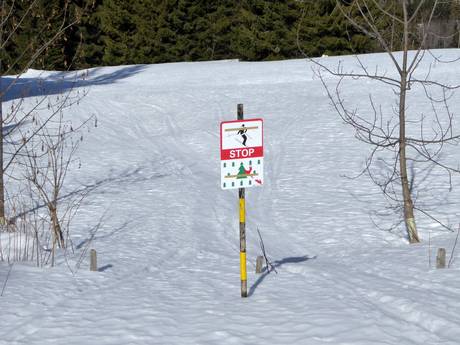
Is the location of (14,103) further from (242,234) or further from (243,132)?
(243,132)

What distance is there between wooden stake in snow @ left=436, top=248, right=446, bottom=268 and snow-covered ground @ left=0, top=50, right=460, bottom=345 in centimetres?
23

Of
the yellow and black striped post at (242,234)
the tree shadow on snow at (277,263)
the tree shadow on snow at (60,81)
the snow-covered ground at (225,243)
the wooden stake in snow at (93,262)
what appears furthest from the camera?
the tree shadow on snow at (60,81)

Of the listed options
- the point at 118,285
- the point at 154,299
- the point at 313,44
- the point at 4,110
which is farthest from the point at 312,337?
the point at 313,44

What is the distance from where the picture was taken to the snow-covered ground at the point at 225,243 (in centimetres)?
812

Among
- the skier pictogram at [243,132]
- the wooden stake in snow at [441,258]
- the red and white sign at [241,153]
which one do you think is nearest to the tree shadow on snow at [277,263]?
the red and white sign at [241,153]

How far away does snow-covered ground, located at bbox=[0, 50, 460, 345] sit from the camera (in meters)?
8.12

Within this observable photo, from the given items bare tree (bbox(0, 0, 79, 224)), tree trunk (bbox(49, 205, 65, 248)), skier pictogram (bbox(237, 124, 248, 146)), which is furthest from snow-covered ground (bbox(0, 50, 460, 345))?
skier pictogram (bbox(237, 124, 248, 146))

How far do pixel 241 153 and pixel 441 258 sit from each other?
3.66 metres

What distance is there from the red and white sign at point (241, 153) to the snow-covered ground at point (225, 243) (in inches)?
58.0

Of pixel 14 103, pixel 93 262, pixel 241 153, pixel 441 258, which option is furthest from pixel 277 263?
pixel 14 103

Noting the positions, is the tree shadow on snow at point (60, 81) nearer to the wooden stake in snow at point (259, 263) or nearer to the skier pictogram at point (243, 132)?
the wooden stake in snow at point (259, 263)

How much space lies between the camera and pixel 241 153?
28.3ft

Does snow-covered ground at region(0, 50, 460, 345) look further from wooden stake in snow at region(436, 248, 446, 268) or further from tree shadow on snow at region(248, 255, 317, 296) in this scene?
wooden stake in snow at region(436, 248, 446, 268)

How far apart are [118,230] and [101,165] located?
625cm
